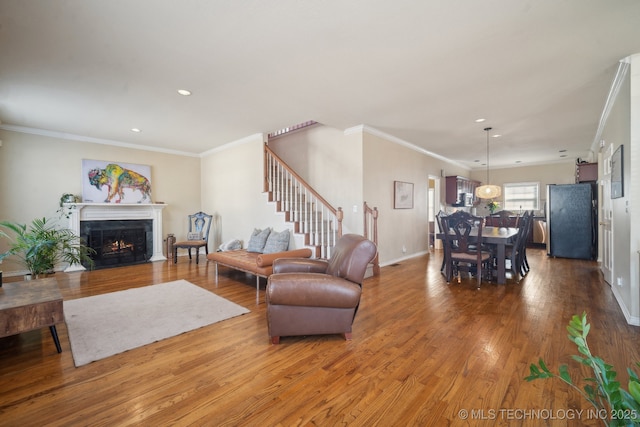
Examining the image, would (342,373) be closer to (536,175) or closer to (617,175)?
(617,175)

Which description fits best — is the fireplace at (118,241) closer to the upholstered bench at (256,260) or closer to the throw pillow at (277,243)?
the upholstered bench at (256,260)

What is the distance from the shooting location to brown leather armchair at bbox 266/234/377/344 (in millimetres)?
2408

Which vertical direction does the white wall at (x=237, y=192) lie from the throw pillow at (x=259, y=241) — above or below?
above

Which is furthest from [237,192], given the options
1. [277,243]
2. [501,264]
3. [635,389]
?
[635,389]

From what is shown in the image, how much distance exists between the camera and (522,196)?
9.50 metres

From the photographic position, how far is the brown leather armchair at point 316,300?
2408 mm

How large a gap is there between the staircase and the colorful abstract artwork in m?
3.08

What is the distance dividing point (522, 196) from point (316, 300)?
988 cm

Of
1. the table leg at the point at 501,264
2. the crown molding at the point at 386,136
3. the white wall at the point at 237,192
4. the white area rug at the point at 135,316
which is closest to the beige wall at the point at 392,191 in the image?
the crown molding at the point at 386,136

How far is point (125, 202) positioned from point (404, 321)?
627 centimetres

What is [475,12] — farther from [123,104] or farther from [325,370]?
[123,104]

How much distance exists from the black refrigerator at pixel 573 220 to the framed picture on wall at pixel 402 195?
308cm

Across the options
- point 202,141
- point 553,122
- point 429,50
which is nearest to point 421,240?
point 553,122

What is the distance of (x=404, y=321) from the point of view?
295cm
